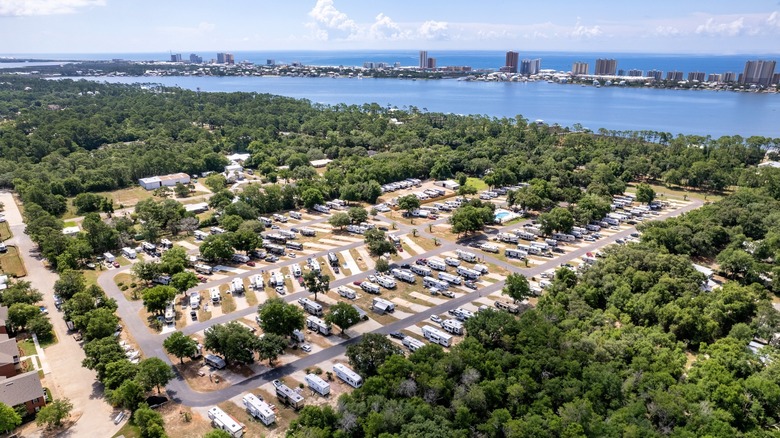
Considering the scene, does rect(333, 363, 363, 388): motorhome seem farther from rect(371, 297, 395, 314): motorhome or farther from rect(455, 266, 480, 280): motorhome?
rect(455, 266, 480, 280): motorhome

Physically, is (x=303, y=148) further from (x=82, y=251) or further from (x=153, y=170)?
(x=82, y=251)

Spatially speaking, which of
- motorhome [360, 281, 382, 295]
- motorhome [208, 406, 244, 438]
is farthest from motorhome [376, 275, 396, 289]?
motorhome [208, 406, 244, 438]

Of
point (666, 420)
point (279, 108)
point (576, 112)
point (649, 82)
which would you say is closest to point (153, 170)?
point (279, 108)

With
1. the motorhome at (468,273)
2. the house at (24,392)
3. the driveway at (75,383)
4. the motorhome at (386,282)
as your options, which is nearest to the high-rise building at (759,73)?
the motorhome at (468,273)

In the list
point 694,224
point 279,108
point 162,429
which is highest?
point 279,108

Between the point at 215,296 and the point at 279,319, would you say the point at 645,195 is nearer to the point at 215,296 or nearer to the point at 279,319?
the point at 279,319

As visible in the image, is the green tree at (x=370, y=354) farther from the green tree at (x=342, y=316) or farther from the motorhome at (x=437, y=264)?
the motorhome at (x=437, y=264)
